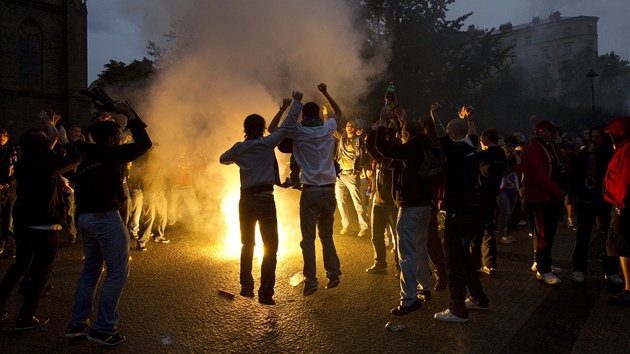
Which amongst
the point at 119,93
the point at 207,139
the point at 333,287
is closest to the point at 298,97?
the point at 333,287

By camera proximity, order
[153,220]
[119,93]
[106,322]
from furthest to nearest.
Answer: [119,93]
[153,220]
[106,322]

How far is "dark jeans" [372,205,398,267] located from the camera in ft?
17.5

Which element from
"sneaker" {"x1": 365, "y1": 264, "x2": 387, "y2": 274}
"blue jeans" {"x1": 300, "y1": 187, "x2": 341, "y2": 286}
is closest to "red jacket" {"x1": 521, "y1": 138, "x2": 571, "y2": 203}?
"sneaker" {"x1": 365, "y1": 264, "x2": 387, "y2": 274}

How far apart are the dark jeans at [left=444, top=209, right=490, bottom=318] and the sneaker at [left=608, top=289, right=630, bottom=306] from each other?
166cm

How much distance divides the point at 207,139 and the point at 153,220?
2.28 m

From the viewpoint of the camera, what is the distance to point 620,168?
4.54m

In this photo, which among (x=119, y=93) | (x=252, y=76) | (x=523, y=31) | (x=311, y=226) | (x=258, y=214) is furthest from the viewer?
(x=523, y=31)

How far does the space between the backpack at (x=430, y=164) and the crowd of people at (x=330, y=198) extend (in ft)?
0.04

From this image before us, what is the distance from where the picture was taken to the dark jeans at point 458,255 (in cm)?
398

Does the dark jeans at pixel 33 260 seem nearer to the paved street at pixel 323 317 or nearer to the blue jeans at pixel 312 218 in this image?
the paved street at pixel 323 317

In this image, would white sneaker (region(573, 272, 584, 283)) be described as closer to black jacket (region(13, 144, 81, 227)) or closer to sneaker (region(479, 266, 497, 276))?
sneaker (region(479, 266, 497, 276))

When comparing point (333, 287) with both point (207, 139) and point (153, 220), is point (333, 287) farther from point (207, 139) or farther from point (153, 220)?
point (207, 139)

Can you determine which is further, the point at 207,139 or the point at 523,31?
the point at 523,31

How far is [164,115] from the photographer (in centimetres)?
895
